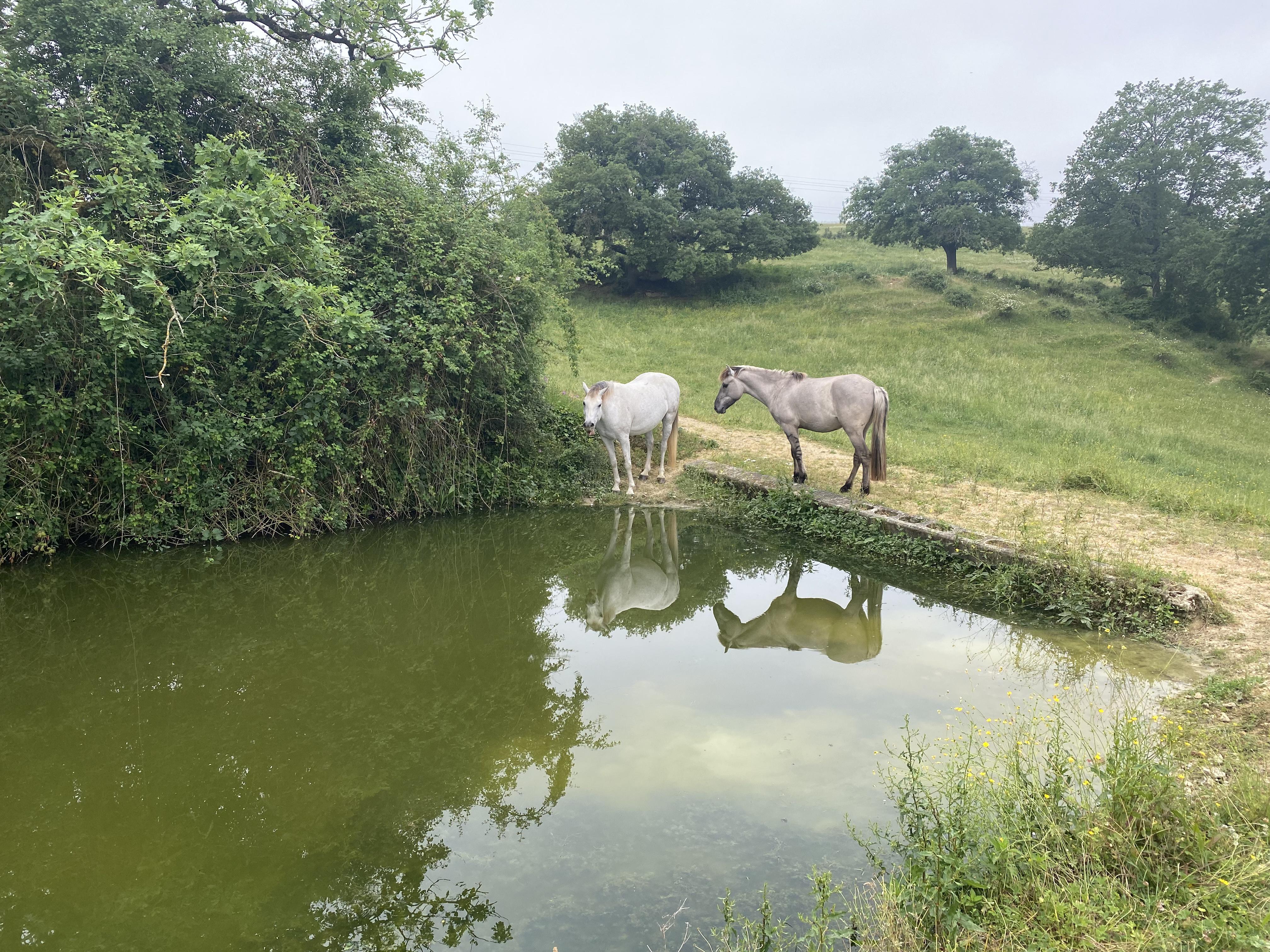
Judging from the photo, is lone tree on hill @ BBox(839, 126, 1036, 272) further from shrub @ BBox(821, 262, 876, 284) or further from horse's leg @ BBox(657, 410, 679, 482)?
horse's leg @ BBox(657, 410, 679, 482)

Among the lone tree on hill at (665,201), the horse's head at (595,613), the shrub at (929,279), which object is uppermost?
the lone tree on hill at (665,201)

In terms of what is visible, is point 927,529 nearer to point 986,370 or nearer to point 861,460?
point 861,460

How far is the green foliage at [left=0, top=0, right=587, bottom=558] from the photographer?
7.00 metres

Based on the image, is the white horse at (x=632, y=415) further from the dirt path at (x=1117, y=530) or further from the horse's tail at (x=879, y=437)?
the horse's tail at (x=879, y=437)

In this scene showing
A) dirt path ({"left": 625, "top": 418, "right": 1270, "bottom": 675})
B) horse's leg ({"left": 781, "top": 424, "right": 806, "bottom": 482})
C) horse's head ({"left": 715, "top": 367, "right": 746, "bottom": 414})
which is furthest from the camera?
horse's head ({"left": 715, "top": 367, "right": 746, "bottom": 414})

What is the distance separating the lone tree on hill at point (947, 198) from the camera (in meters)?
31.4

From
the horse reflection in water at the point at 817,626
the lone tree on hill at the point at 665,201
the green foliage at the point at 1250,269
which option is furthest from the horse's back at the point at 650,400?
the green foliage at the point at 1250,269

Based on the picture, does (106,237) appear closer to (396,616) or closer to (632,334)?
(396,616)

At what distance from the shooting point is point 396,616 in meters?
6.49

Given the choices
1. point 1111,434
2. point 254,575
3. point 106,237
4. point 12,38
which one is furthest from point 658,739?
point 1111,434

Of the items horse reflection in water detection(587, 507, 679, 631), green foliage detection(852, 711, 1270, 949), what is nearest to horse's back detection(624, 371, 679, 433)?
horse reflection in water detection(587, 507, 679, 631)

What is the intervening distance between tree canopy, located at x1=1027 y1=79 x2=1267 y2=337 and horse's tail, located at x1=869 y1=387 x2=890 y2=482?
2286cm

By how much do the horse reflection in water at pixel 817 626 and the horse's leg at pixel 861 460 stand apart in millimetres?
2353

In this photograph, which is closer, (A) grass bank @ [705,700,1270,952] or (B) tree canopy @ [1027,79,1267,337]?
(A) grass bank @ [705,700,1270,952]
